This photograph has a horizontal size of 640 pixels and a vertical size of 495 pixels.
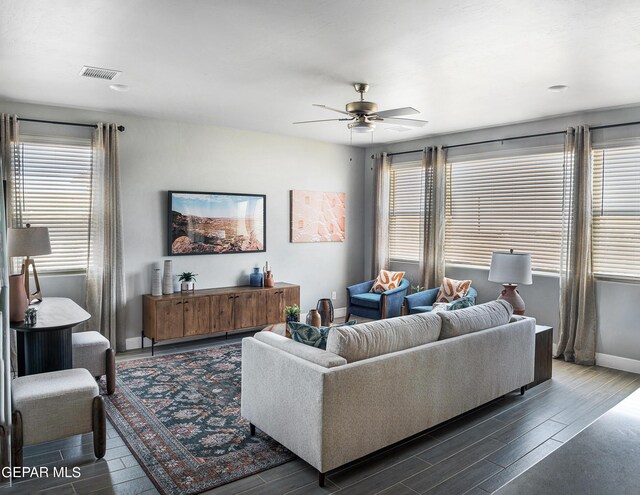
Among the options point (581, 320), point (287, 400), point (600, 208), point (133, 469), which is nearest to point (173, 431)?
point (133, 469)

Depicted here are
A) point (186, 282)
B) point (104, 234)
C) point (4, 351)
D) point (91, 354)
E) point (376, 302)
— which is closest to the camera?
point (4, 351)

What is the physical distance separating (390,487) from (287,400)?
30.0 inches

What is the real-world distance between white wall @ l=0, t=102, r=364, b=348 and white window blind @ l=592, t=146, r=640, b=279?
359cm

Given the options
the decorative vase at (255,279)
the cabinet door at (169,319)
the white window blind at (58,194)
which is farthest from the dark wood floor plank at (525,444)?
the white window blind at (58,194)

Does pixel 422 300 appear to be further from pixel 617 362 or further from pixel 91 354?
pixel 91 354

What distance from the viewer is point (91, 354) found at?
4.05 metres

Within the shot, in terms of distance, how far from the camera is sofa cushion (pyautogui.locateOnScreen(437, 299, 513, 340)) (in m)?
3.45

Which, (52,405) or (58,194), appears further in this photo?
(58,194)

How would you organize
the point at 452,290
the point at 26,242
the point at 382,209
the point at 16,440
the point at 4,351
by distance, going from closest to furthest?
the point at 4,351 < the point at 16,440 < the point at 26,242 < the point at 452,290 < the point at 382,209

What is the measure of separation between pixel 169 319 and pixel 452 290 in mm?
3459

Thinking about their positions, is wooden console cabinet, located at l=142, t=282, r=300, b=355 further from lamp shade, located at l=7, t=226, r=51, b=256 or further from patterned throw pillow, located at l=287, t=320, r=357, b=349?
patterned throw pillow, located at l=287, t=320, r=357, b=349

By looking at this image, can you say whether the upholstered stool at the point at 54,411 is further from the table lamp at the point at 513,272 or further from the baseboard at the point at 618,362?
the baseboard at the point at 618,362

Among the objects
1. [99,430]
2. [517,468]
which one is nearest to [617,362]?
[517,468]

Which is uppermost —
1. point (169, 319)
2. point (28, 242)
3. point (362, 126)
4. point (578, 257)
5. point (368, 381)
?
point (362, 126)
